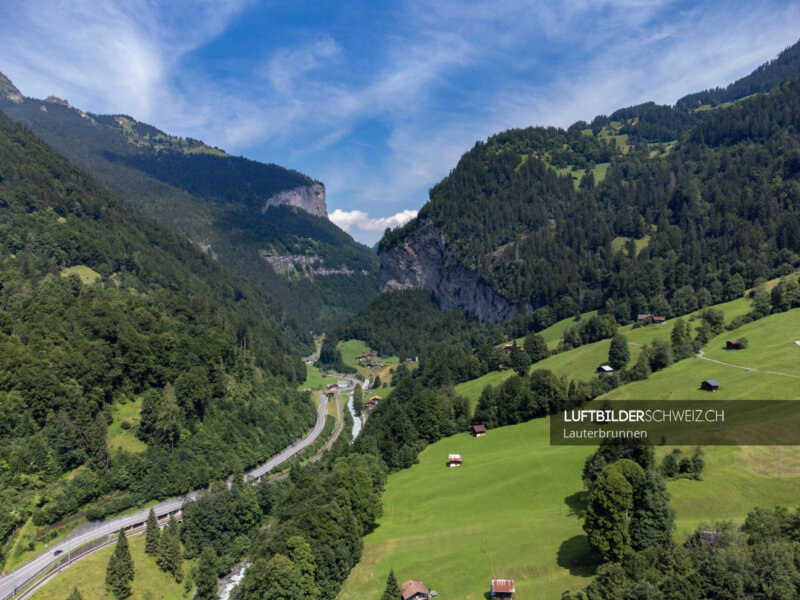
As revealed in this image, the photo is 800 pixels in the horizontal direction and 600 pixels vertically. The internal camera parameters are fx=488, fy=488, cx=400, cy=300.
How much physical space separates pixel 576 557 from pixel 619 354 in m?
58.9

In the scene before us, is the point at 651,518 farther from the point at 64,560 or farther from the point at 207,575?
the point at 64,560

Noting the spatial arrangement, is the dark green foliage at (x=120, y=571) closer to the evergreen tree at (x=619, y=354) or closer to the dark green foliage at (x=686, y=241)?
the evergreen tree at (x=619, y=354)

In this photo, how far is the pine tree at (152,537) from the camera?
59.2m

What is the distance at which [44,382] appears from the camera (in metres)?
70.4

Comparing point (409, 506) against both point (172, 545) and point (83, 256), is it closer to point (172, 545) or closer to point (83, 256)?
point (172, 545)

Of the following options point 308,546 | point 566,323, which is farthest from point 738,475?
point 566,323

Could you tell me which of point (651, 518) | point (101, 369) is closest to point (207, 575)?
point (101, 369)

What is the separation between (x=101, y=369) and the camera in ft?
260

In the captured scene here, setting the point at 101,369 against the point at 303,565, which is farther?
the point at 101,369

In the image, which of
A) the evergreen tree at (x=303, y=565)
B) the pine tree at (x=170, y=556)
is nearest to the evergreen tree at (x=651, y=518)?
the evergreen tree at (x=303, y=565)

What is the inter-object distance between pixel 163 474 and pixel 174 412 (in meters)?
10.1

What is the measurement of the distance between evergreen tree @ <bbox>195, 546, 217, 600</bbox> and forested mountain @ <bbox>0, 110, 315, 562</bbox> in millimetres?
16038

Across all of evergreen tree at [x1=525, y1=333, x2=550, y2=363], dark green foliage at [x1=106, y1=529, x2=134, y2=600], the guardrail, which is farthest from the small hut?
dark green foliage at [x1=106, y1=529, x2=134, y2=600]

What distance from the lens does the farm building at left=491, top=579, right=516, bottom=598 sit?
38625 millimetres
